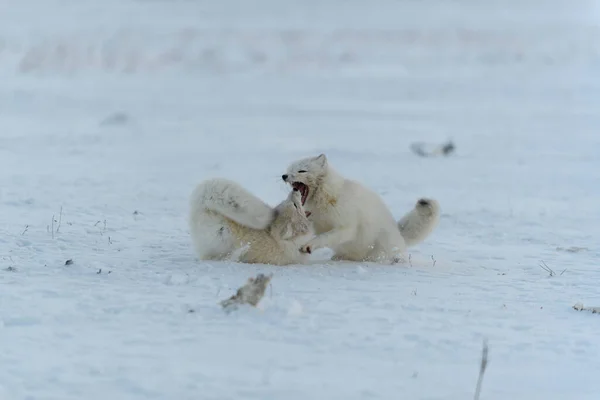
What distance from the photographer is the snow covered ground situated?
4.39 m

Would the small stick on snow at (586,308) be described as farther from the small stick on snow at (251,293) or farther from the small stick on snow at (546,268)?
the small stick on snow at (251,293)

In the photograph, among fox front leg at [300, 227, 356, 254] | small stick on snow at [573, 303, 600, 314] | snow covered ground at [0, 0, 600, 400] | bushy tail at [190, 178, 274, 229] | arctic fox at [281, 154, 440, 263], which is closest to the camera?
snow covered ground at [0, 0, 600, 400]

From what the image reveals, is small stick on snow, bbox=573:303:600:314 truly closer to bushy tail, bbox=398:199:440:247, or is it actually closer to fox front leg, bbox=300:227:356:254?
bushy tail, bbox=398:199:440:247

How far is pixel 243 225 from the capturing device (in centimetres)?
659

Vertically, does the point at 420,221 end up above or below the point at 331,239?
above

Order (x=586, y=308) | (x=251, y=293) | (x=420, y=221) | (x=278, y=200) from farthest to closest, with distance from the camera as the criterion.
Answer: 1. (x=278, y=200)
2. (x=420, y=221)
3. (x=586, y=308)
4. (x=251, y=293)

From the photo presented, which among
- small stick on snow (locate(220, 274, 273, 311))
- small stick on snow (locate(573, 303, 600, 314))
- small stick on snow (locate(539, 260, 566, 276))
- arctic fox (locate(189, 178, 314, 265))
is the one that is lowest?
small stick on snow (locate(220, 274, 273, 311))

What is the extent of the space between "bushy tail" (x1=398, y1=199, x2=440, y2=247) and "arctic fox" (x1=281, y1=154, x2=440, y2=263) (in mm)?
14

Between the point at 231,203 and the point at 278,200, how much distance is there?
5076 mm

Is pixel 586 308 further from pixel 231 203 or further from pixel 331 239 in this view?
pixel 231 203

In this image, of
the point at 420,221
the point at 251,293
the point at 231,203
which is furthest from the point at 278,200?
the point at 251,293

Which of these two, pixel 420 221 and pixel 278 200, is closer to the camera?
pixel 420 221

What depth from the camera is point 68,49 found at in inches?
1356

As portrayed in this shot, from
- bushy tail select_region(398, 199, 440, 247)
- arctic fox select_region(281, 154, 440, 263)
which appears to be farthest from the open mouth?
bushy tail select_region(398, 199, 440, 247)
